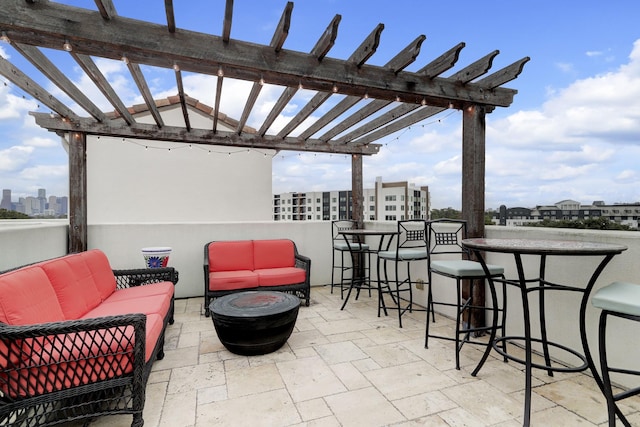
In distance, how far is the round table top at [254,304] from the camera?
2.73 meters

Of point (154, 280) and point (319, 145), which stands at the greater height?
point (319, 145)

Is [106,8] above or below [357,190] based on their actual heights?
above

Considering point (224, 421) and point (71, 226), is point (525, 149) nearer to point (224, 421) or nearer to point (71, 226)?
point (224, 421)

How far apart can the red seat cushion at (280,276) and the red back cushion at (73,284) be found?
1.89 meters

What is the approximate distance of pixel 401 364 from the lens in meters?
2.62

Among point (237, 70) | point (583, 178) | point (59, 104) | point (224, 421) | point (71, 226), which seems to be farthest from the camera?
point (583, 178)

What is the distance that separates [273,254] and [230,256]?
0.66 metres

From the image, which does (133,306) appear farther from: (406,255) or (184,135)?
(184,135)

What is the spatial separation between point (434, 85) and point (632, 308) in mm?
2474

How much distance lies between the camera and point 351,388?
2.24 meters

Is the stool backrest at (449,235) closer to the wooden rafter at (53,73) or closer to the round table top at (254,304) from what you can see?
the round table top at (254,304)

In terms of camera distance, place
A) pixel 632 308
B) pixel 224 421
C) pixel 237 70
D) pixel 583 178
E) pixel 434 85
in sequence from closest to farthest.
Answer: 1. pixel 632 308
2. pixel 224 421
3. pixel 237 70
4. pixel 434 85
5. pixel 583 178

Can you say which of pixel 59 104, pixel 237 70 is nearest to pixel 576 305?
pixel 237 70

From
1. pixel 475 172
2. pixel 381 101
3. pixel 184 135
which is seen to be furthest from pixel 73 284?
pixel 475 172
